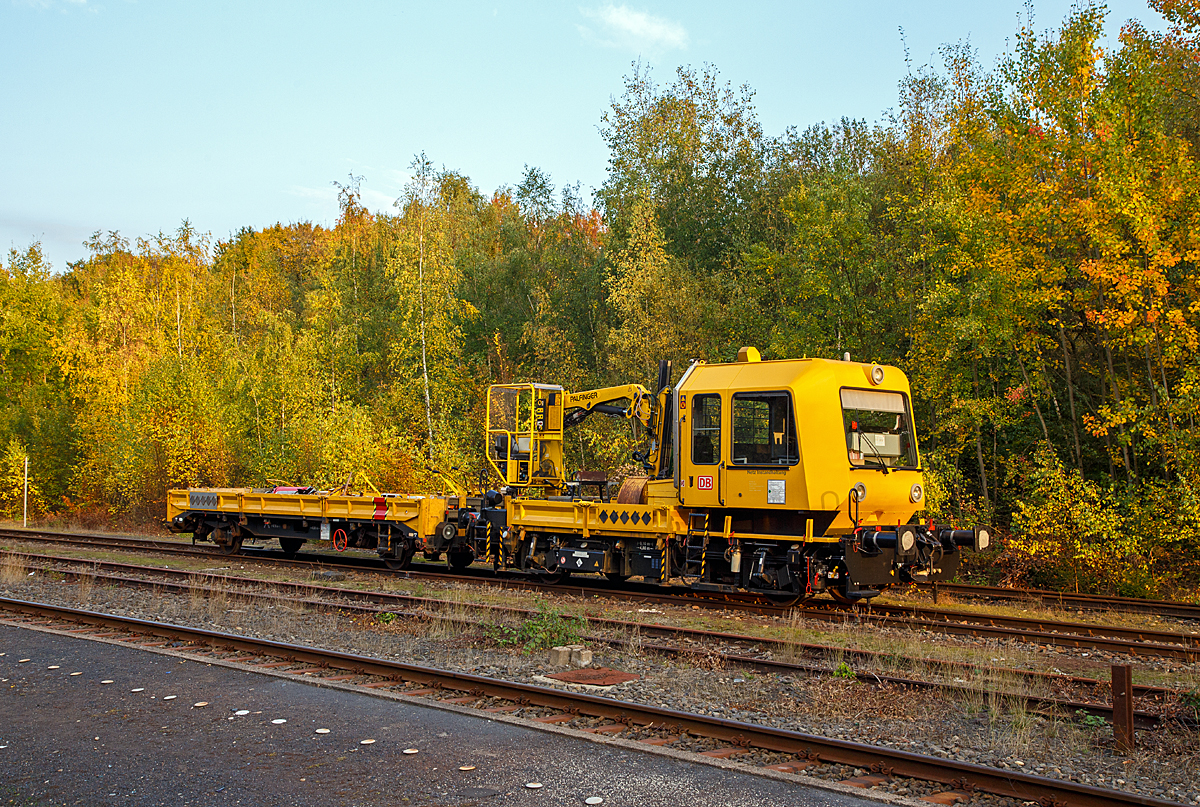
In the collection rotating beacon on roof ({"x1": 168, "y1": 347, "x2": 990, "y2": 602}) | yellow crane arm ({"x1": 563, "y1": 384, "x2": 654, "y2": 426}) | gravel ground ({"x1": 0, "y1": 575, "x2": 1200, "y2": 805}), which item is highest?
yellow crane arm ({"x1": 563, "y1": 384, "x2": 654, "y2": 426})

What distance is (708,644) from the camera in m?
9.93

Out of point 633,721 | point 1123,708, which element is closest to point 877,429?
point 1123,708

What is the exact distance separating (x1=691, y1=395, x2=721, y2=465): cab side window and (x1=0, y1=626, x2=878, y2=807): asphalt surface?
5.95m

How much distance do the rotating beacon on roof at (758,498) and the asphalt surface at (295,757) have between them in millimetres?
5757

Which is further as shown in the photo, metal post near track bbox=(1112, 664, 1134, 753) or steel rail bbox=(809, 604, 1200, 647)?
steel rail bbox=(809, 604, 1200, 647)

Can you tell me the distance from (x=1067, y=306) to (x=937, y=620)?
8673 millimetres

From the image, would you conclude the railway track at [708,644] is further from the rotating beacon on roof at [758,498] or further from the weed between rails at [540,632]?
the rotating beacon on roof at [758,498]

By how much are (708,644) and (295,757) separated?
4.94 m

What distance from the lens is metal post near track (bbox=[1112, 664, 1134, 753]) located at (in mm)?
6262

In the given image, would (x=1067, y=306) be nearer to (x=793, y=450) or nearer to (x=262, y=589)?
(x=793, y=450)

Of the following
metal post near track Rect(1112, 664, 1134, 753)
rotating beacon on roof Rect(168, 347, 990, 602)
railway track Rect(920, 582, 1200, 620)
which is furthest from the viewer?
railway track Rect(920, 582, 1200, 620)

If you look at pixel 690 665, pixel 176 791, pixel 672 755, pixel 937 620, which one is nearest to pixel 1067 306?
pixel 937 620

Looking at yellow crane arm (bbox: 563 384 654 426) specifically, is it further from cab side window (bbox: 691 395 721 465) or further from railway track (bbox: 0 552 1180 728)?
railway track (bbox: 0 552 1180 728)

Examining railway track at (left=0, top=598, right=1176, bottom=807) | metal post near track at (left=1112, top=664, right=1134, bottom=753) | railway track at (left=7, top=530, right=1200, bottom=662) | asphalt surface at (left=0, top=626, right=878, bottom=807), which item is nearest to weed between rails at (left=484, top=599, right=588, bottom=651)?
railway track at (left=0, top=598, right=1176, bottom=807)
